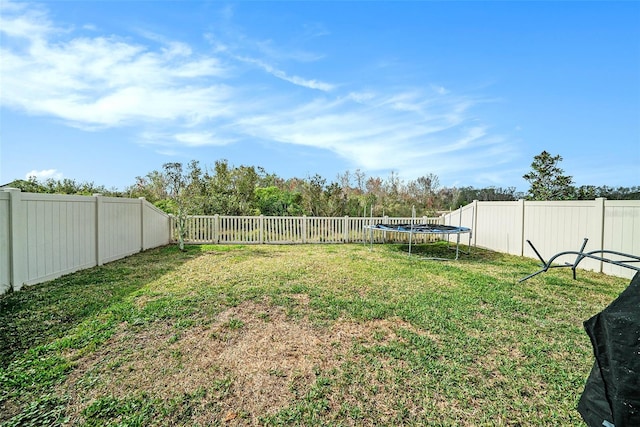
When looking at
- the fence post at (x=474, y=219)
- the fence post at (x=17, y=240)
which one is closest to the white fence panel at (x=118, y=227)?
the fence post at (x=17, y=240)

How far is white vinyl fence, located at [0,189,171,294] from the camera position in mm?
4297

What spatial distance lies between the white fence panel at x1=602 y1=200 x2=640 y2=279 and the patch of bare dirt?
5.44 m

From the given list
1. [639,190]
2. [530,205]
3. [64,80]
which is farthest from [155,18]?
[639,190]

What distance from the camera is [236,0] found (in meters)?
6.53

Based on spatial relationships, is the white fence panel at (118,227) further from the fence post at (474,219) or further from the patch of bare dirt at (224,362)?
the fence post at (474,219)

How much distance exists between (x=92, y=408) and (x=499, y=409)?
8.81 feet

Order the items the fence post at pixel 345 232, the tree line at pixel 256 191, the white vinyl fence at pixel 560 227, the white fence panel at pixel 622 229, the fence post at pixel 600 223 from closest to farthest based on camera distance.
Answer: the white fence panel at pixel 622 229 → the white vinyl fence at pixel 560 227 → the fence post at pixel 600 223 → the fence post at pixel 345 232 → the tree line at pixel 256 191

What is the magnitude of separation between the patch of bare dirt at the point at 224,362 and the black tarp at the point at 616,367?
1.69 metres

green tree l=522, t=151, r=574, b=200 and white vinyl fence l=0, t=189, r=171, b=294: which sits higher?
green tree l=522, t=151, r=574, b=200

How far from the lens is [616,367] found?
2.80ft

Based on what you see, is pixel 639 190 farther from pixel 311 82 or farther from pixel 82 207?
pixel 82 207

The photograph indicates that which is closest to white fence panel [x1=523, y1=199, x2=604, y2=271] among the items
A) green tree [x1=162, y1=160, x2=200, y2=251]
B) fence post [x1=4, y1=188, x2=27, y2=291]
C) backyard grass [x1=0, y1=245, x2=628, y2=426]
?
backyard grass [x1=0, y1=245, x2=628, y2=426]

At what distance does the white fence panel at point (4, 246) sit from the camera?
4148mm

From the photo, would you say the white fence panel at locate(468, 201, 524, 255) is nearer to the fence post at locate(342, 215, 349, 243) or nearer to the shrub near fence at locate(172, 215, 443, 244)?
the shrub near fence at locate(172, 215, 443, 244)
